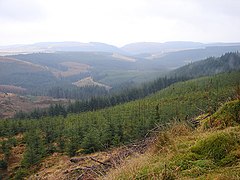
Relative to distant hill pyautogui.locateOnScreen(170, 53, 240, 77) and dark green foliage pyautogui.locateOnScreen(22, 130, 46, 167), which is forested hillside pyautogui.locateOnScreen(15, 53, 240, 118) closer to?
distant hill pyautogui.locateOnScreen(170, 53, 240, 77)

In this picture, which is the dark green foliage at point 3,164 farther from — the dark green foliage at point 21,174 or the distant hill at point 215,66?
the distant hill at point 215,66

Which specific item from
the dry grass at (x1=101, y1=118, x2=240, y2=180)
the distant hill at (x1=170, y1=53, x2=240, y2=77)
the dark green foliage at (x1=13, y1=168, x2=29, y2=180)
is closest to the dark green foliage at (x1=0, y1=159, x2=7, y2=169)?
the dark green foliage at (x1=13, y1=168, x2=29, y2=180)

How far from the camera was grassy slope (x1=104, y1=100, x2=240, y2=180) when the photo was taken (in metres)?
4.00

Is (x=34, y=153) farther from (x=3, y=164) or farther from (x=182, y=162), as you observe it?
(x=182, y=162)

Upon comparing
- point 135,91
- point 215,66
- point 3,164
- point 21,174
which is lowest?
point 135,91

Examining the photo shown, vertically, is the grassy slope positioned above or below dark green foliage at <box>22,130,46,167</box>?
above

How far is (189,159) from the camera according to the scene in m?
4.57

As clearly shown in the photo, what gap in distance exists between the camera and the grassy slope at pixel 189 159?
4004 mm

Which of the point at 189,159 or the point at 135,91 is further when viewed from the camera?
the point at 135,91

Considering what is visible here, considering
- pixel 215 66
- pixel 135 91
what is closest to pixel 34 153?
pixel 135 91

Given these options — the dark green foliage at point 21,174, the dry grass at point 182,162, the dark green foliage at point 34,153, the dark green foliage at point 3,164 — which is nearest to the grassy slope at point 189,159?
the dry grass at point 182,162

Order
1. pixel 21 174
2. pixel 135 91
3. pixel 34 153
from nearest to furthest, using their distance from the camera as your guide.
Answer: pixel 21 174, pixel 34 153, pixel 135 91

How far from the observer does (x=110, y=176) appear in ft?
15.6

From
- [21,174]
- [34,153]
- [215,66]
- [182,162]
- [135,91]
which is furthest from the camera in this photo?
[215,66]
